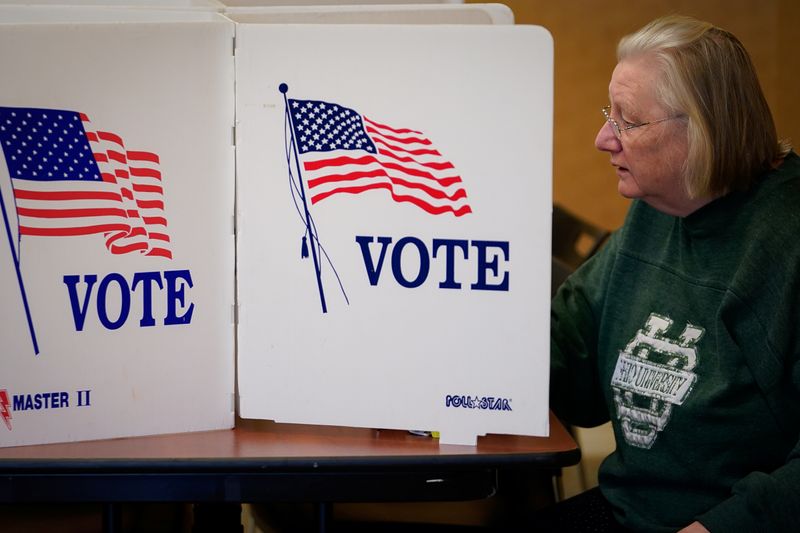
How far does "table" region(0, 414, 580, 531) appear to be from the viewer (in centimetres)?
115

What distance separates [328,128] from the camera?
3.95 ft

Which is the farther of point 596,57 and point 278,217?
point 596,57

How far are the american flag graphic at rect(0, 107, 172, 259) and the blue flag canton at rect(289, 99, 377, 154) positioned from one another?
0.68ft

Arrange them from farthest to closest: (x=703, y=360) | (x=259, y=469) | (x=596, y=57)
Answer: (x=596, y=57) < (x=703, y=360) < (x=259, y=469)

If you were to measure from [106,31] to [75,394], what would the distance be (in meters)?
0.50

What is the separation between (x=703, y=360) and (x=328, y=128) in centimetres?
68

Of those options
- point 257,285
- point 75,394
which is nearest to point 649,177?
point 257,285

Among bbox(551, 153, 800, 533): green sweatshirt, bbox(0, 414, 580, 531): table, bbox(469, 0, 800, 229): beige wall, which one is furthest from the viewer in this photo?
bbox(469, 0, 800, 229): beige wall

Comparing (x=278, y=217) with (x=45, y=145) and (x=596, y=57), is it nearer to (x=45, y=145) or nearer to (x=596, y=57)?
(x=45, y=145)

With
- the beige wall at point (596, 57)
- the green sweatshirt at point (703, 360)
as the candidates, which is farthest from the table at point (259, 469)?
the beige wall at point (596, 57)

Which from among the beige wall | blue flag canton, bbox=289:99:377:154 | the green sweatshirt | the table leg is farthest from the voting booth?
the beige wall

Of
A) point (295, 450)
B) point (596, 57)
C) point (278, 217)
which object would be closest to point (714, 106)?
point (278, 217)

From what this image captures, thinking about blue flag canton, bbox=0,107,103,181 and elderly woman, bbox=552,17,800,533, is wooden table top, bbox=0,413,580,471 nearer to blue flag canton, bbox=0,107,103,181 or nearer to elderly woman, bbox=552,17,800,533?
elderly woman, bbox=552,17,800,533

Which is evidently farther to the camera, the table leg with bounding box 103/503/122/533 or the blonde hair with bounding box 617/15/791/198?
the blonde hair with bounding box 617/15/791/198
